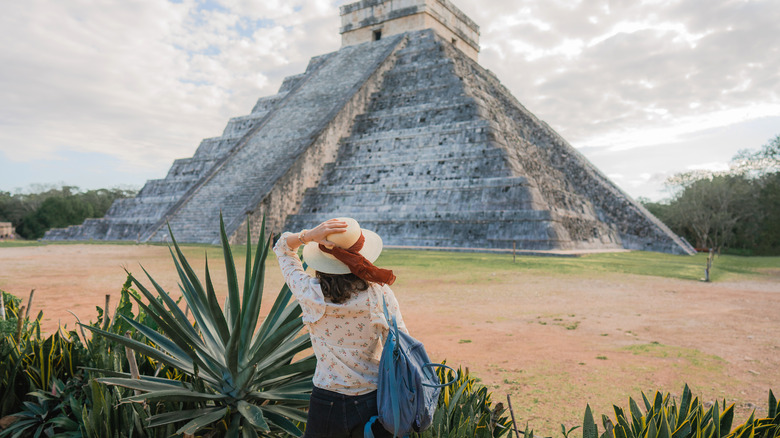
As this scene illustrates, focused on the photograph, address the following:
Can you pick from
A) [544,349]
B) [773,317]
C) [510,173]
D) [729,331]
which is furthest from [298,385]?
[510,173]

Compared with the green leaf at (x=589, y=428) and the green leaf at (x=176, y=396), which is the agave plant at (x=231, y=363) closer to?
the green leaf at (x=176, y=396)

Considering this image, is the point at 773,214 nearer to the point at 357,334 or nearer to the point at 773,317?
the point at 773,317

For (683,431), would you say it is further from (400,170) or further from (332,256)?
(400,170)

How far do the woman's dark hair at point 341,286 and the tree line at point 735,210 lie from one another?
2871cm

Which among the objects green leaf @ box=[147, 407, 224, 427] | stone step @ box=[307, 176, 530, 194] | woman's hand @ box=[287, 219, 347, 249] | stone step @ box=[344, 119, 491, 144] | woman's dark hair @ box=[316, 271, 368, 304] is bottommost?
green leaf @ box=[147, 407, 224, 427]

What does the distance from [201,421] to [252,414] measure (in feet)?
0.63

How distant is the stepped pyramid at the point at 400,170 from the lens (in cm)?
1506

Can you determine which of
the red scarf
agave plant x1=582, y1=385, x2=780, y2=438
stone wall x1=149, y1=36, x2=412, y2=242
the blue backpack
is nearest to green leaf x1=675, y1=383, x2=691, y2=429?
agave plant x1=582, y1=385, x2=780, y2=438

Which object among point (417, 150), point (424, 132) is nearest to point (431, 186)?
point (417, 150)

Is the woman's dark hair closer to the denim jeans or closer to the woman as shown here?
the woman

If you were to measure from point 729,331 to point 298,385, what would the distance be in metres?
4.86

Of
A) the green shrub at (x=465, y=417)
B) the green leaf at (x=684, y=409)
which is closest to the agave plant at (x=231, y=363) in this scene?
Result: the green shrub at (x=465, y=417)

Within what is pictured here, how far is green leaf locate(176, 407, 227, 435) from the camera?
1815mm

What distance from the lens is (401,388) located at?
1.51 m
